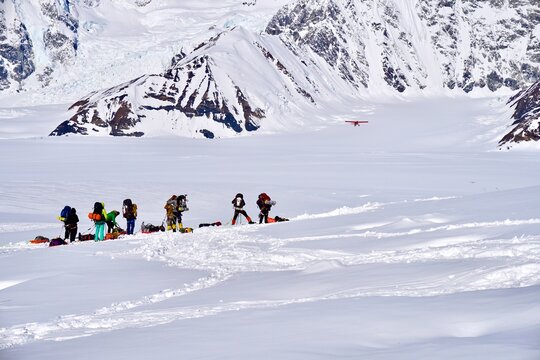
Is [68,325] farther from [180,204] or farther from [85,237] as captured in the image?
[180,204]

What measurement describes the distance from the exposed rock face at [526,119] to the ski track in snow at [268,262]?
277 ft

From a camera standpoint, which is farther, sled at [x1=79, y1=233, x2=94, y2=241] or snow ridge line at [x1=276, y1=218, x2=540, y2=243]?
sled at [x1=79, y1=233, x2=94, y2=241]

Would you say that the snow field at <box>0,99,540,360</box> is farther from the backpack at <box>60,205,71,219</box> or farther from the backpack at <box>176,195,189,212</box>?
the backpack at <box>60,205,71,219</box>

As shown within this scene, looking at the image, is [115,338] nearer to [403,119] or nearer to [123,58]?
[403,119]

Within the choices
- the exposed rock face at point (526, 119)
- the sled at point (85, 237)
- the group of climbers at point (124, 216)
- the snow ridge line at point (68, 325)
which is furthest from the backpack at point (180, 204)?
the exposed rock face at point (526, 119)

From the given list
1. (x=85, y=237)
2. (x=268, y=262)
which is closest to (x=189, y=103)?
(x=85, y=237)

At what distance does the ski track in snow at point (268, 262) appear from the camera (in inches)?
394

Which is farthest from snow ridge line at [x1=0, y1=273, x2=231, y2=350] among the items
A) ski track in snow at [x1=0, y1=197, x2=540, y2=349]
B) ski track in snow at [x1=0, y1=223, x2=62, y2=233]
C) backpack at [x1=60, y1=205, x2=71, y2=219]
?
ski track in snow at [x1=0, y1=223, x2=62, y2=233]

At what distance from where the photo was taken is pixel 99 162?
2862 inches

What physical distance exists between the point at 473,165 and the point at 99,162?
34.6 m

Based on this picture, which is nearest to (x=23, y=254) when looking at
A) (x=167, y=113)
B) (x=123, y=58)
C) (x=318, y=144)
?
(x=318, y=144)

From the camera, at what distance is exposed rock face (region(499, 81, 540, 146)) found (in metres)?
101

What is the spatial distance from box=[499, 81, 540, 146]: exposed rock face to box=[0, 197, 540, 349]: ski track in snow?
84332 millimetres

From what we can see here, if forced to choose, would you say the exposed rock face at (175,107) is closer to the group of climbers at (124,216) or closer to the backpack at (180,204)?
the group of climbers at (124,216)
